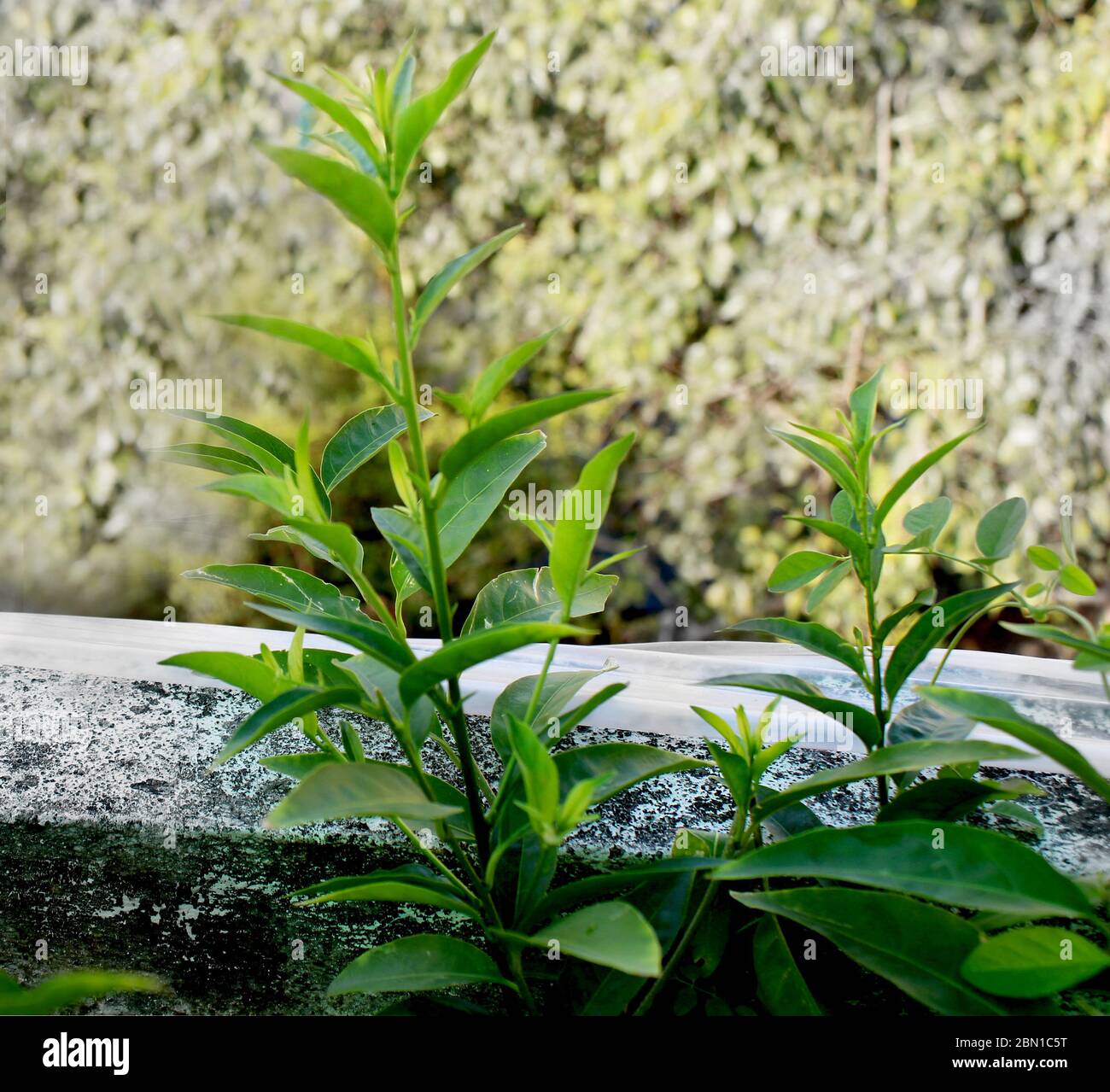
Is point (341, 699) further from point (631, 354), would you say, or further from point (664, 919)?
point (631, 354)

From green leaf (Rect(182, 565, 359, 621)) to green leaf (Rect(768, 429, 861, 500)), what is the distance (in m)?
0.23

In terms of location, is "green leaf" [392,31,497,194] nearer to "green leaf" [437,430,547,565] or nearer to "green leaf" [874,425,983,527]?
"green leaf" [437,430,547,565]

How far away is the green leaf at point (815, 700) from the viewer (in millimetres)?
458

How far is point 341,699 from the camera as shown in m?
0.38

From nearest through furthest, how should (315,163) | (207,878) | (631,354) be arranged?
(315,163) < (207,878) < (631,354)

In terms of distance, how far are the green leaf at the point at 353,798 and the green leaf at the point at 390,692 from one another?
1.5 inches

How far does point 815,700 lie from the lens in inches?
18.1

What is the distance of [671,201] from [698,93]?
8.7 inches

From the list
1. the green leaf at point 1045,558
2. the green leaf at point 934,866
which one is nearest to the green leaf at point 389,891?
the green leaf at point 934,866

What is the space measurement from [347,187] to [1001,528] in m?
0.39

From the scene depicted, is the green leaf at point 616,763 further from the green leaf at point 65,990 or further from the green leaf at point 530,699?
the green leaf at point 65,990

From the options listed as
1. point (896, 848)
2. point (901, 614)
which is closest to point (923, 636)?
point (901, 614)

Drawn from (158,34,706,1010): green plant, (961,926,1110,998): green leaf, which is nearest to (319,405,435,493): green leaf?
(158,34,706,1010): green plant
